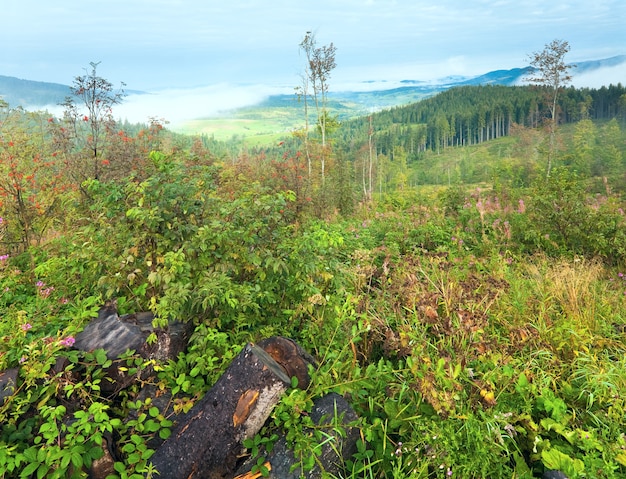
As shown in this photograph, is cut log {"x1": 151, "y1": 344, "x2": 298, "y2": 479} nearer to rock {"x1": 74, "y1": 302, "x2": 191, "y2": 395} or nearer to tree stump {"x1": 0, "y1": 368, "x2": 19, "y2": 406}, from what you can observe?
rock {"x1": 74, "y1": 302, "x2": 191, "y2": 395}

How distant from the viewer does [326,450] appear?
2496mm

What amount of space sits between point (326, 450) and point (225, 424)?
2.26 ft

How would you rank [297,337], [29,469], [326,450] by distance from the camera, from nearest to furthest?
[29,469]
[326,450]
[297,337]

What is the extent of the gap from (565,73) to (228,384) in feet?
114

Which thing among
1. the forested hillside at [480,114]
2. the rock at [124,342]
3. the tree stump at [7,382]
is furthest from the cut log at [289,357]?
the forested hillside at [480,114]

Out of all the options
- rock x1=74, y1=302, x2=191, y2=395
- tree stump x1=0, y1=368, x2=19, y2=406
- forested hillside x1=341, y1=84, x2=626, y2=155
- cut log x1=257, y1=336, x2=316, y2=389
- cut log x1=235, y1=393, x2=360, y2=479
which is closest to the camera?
cut log x1=235, y1=393, x2=360, y2=479

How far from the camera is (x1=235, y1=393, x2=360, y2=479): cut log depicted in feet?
7.90

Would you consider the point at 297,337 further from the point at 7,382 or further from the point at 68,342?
the point at 7,382

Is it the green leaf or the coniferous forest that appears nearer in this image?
the green leaf

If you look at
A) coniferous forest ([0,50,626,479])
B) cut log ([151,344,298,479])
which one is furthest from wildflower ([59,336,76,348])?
cut log ([151,344,298,479])

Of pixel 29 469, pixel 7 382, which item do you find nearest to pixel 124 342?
pixel 7 382

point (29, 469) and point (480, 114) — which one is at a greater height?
point (480, 114)

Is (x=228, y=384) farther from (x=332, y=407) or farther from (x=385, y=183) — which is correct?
(x=385, y=183)

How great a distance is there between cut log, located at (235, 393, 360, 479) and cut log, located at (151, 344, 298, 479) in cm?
16
